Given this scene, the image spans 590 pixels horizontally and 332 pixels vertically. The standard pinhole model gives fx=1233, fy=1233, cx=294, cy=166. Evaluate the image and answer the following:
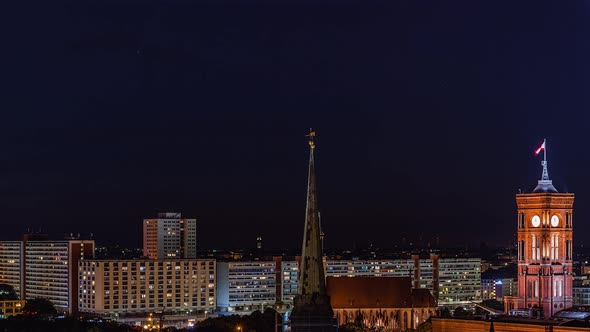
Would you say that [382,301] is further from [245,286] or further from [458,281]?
[458,281]

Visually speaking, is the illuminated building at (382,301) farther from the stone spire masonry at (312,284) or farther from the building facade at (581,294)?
the stone spire masonry at (312,284)

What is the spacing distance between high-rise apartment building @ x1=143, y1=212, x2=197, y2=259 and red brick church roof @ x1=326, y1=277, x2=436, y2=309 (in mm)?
77332

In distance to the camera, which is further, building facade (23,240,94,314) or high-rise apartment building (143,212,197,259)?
high-rise apartment building (143,212,197,259)

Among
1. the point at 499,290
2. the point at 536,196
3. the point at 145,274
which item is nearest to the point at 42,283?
the point at 145,274

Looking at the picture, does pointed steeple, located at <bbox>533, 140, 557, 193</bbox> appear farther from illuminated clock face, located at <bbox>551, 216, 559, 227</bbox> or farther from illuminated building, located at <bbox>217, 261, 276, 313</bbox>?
illuminated building, located at <bbox>217, 261, 276, 313</bbox>

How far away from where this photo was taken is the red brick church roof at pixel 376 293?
116 m

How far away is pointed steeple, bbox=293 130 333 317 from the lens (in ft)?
86.1

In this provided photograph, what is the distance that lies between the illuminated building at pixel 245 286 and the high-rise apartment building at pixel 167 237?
3101cm

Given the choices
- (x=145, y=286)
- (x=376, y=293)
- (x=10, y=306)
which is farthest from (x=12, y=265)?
(x=376, y=293)

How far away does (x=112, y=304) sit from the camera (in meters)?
148

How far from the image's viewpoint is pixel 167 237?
19638 centimetres

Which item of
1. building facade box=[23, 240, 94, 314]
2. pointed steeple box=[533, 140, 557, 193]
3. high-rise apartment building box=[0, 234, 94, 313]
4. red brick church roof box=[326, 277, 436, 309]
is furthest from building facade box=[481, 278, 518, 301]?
pointed steeple box=[533, 140, 557, 193]

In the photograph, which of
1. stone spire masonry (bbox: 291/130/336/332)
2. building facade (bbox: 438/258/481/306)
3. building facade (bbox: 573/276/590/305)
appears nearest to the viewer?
stone spire masonry (bbox: 291/130/336/332)

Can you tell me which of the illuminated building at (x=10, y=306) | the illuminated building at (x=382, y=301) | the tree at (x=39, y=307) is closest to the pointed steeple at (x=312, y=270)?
the illuminated building at (x=382, y=301)
